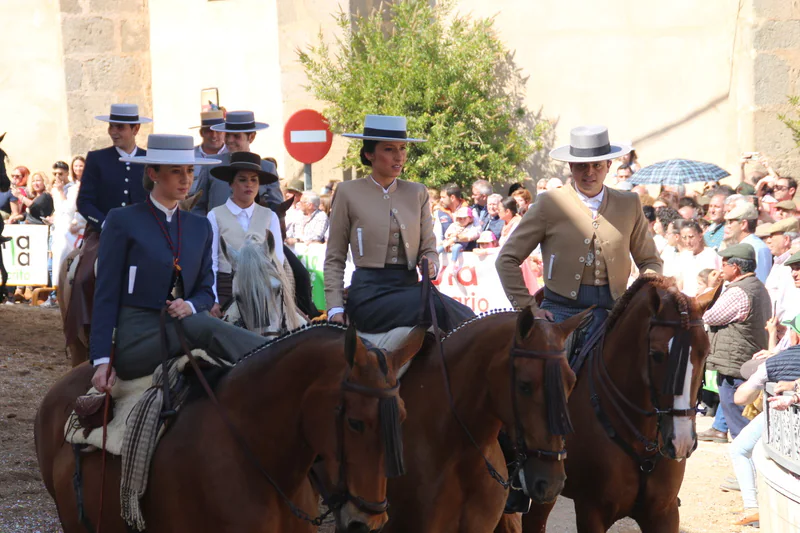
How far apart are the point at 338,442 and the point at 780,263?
7461 mm

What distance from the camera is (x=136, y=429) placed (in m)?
4.68

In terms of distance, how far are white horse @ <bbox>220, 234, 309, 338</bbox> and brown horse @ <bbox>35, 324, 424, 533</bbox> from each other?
1.64 metres

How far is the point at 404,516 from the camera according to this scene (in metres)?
5.23

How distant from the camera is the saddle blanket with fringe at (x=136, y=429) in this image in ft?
15.2

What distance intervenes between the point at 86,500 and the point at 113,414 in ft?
1.34

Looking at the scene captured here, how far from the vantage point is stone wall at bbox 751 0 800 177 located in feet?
58.7

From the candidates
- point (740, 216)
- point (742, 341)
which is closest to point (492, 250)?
point (740, 216)

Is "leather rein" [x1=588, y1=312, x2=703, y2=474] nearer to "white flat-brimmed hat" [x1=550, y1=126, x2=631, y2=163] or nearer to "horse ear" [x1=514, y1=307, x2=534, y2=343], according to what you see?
"horse ear" [x1=514, y1=307, x2=534, y2=343]

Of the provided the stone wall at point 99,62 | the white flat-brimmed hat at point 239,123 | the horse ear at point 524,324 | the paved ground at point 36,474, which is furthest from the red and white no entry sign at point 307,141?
the horse ear at point 524,324

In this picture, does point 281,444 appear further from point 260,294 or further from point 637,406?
point 637,406

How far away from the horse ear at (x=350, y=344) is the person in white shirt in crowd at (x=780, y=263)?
20.1 feet

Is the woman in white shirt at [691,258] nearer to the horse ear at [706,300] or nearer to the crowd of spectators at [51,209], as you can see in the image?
the horse ear at [706,300]

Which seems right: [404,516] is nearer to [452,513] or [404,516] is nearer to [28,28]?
Result: [452,513]

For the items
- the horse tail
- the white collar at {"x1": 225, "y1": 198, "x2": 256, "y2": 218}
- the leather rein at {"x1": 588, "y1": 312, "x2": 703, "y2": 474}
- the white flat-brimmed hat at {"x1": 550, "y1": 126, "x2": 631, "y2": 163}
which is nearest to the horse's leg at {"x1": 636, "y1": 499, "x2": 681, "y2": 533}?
the leather rein at {"x1": 588, "y1": 312, "x2": 703, "y2": 474}
